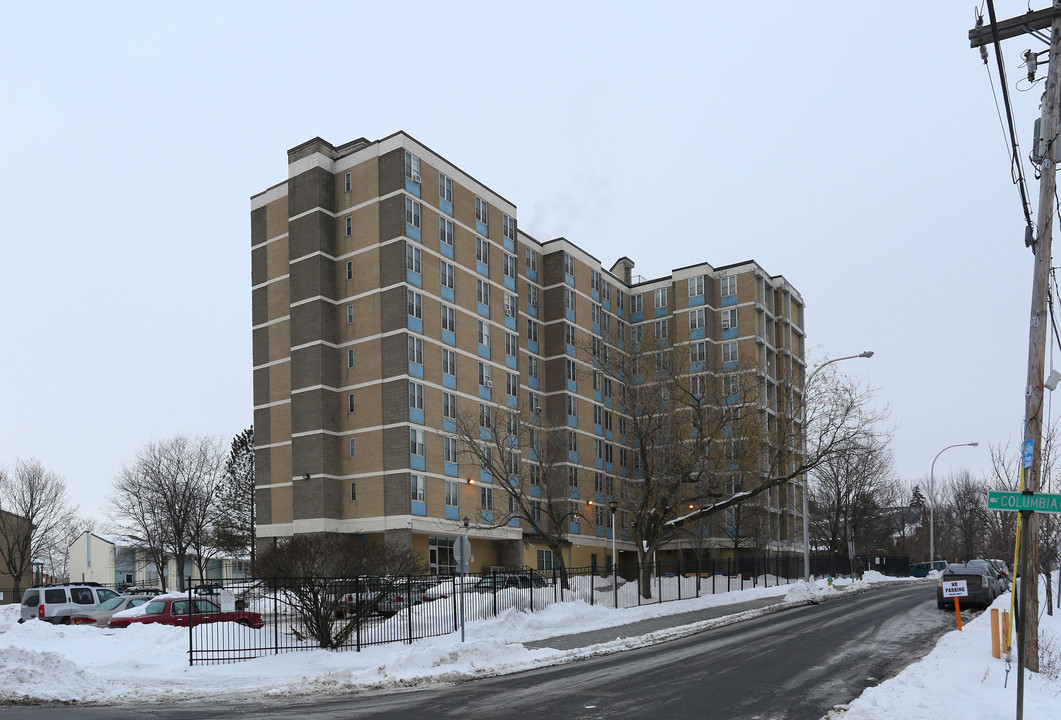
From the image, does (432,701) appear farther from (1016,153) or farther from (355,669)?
(1016,153)

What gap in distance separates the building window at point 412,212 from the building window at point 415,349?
7.17m

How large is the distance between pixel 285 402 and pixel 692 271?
41264mm

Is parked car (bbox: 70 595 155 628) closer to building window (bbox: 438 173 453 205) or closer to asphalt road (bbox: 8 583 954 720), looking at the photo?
asphalt road (bbox: 8 583 954 720)

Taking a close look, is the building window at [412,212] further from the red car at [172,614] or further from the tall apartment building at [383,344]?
the red car at [172,614]

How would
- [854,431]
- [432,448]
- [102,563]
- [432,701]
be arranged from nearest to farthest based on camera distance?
[432,701], [854,431], [432,448], [102,563]

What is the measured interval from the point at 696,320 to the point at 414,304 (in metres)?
35.5

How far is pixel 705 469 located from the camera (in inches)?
1569

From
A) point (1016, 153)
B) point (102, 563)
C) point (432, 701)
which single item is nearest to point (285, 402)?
point (432, 701)

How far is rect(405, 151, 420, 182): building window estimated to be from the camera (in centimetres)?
5634

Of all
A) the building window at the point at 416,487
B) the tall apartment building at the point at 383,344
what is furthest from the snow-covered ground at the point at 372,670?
the tall apartment building at the point at 383,344

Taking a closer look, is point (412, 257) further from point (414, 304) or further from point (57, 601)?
point (57, 601)

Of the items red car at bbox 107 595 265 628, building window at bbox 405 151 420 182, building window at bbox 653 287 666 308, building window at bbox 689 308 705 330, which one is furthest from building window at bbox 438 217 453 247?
red car at bbox 107 595 265 628

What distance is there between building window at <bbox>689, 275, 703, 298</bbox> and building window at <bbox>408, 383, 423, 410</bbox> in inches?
1454

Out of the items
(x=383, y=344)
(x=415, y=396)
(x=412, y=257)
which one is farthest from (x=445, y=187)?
(x=415, y=396)
